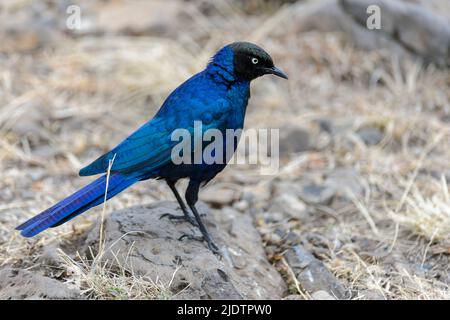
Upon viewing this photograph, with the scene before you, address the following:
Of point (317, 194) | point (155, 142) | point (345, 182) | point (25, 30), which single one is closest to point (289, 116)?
point (345, 182)

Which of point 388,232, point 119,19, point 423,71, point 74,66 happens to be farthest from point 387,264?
point 119,19

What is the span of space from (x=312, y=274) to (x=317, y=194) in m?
1.33

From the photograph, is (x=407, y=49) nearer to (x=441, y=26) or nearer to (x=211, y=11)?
(x=441, y=26)

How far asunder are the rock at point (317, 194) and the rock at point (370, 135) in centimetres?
100

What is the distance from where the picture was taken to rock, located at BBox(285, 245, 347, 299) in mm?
4203

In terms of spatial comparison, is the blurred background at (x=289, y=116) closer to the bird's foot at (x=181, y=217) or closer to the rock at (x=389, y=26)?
the rock at (x=389, y=26)

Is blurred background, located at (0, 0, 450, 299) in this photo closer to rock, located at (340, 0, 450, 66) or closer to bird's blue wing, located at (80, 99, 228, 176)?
rock, located at (340, 0, 450, 66)

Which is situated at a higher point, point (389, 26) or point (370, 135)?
point (389, 26)

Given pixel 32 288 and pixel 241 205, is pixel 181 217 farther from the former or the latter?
pixel 32 288

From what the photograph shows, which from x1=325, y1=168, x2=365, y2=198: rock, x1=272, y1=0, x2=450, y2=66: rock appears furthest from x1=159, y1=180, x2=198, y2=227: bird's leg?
x1=272, y1=0, x2=450, y2=66: rock

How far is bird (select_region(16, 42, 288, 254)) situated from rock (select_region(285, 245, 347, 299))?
0.51 metres

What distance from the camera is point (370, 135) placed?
6.51 metres

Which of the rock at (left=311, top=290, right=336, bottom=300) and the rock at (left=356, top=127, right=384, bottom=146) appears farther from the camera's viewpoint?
the rock at (left=356, top=127, right=384, bottom=146)

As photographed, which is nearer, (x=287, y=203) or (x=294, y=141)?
(x=287, y=203)
